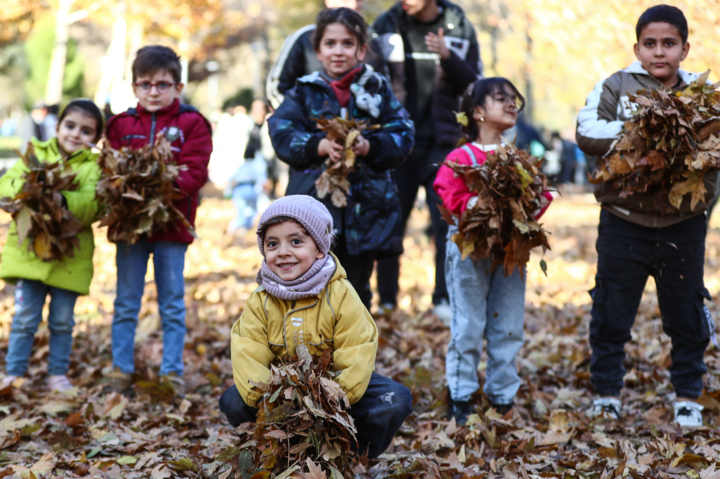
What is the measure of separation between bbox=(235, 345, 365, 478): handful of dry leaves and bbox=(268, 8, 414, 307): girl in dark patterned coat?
1838mm

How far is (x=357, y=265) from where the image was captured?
5141mm

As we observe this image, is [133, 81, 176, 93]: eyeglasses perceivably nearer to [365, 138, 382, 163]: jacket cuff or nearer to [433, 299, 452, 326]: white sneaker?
[365, 138, 382, 163]: jacket cuff

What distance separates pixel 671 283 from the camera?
4.37 metres

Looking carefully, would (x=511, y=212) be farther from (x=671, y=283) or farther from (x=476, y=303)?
(x=671, y=283)

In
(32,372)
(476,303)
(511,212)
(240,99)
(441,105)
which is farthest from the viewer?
(240,99)

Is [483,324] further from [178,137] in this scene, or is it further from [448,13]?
[448,13]

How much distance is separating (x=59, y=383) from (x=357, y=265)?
7.38 ft

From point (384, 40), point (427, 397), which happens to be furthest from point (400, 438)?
point (384, 40)

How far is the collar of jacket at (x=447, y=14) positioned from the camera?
255 inches

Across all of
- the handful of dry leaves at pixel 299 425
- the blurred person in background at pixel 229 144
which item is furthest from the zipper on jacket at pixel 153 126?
the blurred person in background at pixel 229 144

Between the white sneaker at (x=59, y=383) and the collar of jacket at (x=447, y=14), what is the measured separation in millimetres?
4040

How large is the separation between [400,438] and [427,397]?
72cm

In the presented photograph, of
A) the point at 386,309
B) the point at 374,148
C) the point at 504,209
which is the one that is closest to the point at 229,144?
the point at 386,309

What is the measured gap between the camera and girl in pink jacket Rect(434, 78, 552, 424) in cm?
438
